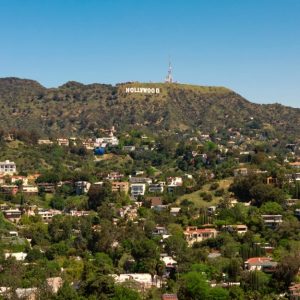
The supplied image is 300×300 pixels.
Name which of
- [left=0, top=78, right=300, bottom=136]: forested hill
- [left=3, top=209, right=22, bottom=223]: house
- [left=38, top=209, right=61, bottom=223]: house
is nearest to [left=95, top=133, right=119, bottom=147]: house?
[left=0, top=78, right=300, bottom=136]: forested hill

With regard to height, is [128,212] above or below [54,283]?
above

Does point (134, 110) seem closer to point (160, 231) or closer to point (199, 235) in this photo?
point (160, 231)

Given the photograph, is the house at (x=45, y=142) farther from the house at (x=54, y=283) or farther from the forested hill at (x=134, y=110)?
the house at (x=54, y=283)

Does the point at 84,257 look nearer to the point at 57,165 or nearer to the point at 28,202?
the point at 28,202

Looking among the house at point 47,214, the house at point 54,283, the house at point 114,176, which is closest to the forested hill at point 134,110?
the house at point 114,176

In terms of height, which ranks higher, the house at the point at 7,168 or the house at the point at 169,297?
the house at the point at 7,168

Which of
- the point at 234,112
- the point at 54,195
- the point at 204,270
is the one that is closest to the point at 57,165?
the point at 54,195

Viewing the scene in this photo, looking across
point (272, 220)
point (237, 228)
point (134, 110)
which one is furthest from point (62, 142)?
point (237, 228)
